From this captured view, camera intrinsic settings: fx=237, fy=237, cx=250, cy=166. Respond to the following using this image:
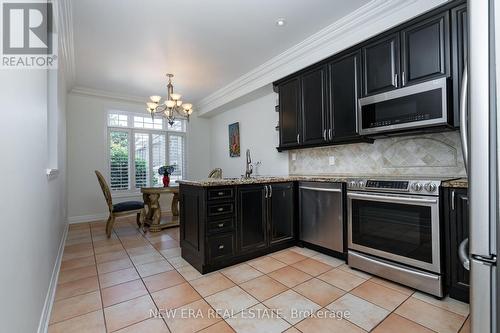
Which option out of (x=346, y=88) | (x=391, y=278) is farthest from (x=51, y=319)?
(x=346, y=88)

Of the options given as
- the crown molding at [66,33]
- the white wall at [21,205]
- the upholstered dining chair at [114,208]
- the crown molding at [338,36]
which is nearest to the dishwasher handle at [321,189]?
the crown molding at [338,36]

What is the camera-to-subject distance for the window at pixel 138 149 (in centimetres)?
509

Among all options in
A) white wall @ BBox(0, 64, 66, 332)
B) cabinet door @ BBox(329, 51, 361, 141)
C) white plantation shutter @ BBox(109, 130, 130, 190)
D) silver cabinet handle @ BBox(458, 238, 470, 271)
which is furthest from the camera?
white plantation shutter @ BBox(109, 130, 130, 190)

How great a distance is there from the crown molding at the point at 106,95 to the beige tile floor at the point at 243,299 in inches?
→ 133

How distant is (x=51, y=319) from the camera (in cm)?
170

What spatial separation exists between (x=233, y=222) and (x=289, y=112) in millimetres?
1769

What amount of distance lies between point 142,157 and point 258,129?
2.76 metres

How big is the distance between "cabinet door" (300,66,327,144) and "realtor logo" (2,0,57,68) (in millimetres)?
2674

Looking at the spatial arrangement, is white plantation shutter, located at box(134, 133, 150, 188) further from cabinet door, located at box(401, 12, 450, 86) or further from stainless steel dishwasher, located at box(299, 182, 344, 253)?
cabinet door, located at box(401, 12, 450, 86)

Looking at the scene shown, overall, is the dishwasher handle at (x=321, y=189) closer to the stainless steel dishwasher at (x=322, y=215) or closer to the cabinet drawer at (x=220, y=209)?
the stainless steel dishwasher at (x=322, y=215)

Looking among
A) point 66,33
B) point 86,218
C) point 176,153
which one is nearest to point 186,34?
point 66,33

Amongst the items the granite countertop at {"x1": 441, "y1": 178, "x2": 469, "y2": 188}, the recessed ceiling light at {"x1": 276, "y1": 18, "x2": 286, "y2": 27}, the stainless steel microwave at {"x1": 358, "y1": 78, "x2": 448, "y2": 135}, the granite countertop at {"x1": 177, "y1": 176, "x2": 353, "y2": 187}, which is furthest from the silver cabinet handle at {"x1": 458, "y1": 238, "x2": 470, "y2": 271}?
the recessed ceiling light at {"x1": 276, "y1": 18, "x2": 286, "y2": 27}

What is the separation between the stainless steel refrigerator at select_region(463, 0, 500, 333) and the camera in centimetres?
63

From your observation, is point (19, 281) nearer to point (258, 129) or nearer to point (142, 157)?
point (258, 129)
